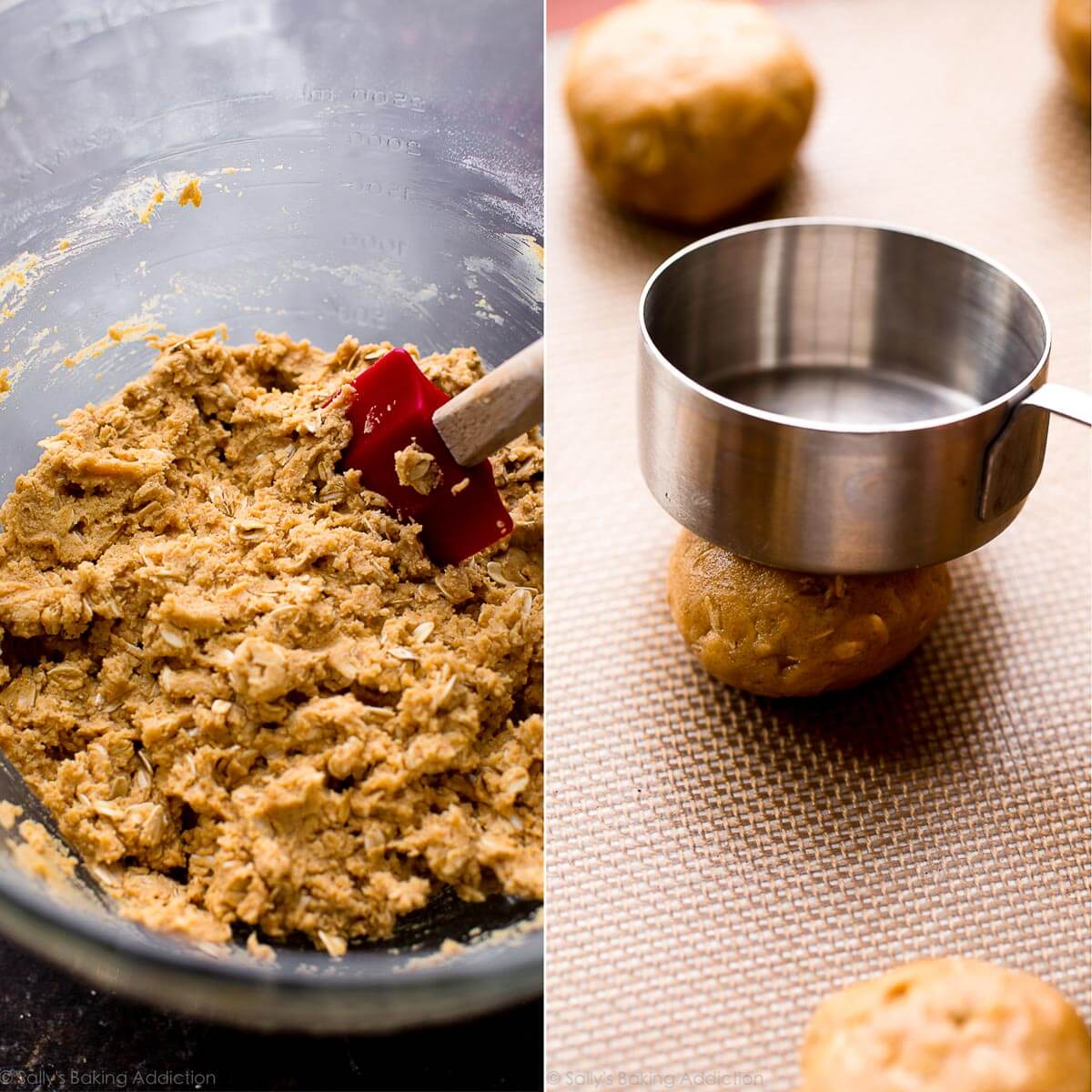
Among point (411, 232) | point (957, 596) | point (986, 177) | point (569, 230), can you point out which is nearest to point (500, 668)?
point (411, 232)

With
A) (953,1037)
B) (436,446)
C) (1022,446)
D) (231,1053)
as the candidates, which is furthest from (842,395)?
(231,1053)

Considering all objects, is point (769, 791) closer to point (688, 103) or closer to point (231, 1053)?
point (231, 1053)

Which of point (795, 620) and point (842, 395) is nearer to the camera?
point (795, 620)

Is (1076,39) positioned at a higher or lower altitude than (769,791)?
higher

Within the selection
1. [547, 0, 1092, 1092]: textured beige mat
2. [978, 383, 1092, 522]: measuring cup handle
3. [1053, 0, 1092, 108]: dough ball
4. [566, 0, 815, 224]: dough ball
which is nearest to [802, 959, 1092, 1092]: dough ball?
[547, 0, 1092, 1092]: textured beige mat

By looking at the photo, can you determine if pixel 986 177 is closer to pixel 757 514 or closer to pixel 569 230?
pixel 569 230

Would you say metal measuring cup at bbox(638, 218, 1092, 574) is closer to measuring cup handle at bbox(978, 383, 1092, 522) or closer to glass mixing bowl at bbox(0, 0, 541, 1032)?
measuring cup handle at bbox(978, 383, 1092, 522)
